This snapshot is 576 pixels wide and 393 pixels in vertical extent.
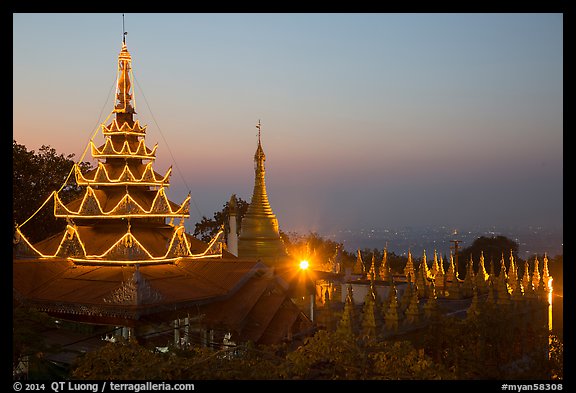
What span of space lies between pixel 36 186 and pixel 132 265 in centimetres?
1385

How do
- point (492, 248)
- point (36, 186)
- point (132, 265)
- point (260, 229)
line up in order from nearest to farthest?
point (132, 265), point (36, 186), point (260, 229), point (492, 248)

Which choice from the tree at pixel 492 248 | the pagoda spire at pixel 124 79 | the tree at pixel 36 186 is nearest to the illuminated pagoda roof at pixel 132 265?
the pagoda spire at pixel 124 79

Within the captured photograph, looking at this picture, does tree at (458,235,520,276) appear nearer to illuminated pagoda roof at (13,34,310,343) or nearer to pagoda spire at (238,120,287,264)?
pagoda spire at (238,120,287,264)

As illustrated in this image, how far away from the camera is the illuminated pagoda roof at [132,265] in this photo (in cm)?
1823

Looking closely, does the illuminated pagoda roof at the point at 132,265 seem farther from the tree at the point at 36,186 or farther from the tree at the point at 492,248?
the tree at the point at 492,248

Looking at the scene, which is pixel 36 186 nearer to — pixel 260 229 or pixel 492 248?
pixel 260 229

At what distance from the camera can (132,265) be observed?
67.1ft

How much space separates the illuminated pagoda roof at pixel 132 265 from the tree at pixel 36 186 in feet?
29.0

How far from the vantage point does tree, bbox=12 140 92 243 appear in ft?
102

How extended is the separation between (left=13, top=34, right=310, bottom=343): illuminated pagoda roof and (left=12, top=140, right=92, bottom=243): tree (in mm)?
8839

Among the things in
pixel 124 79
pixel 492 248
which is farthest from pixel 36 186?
pixel 492 248

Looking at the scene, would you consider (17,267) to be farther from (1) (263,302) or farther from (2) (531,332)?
(2) (531,332)

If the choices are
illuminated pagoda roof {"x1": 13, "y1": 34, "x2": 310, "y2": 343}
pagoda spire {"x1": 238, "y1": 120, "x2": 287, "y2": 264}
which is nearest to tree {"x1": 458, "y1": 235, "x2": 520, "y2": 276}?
pagoda spire {"x1": 238, "y1": 120, "x2": 287, "y2": 264}
